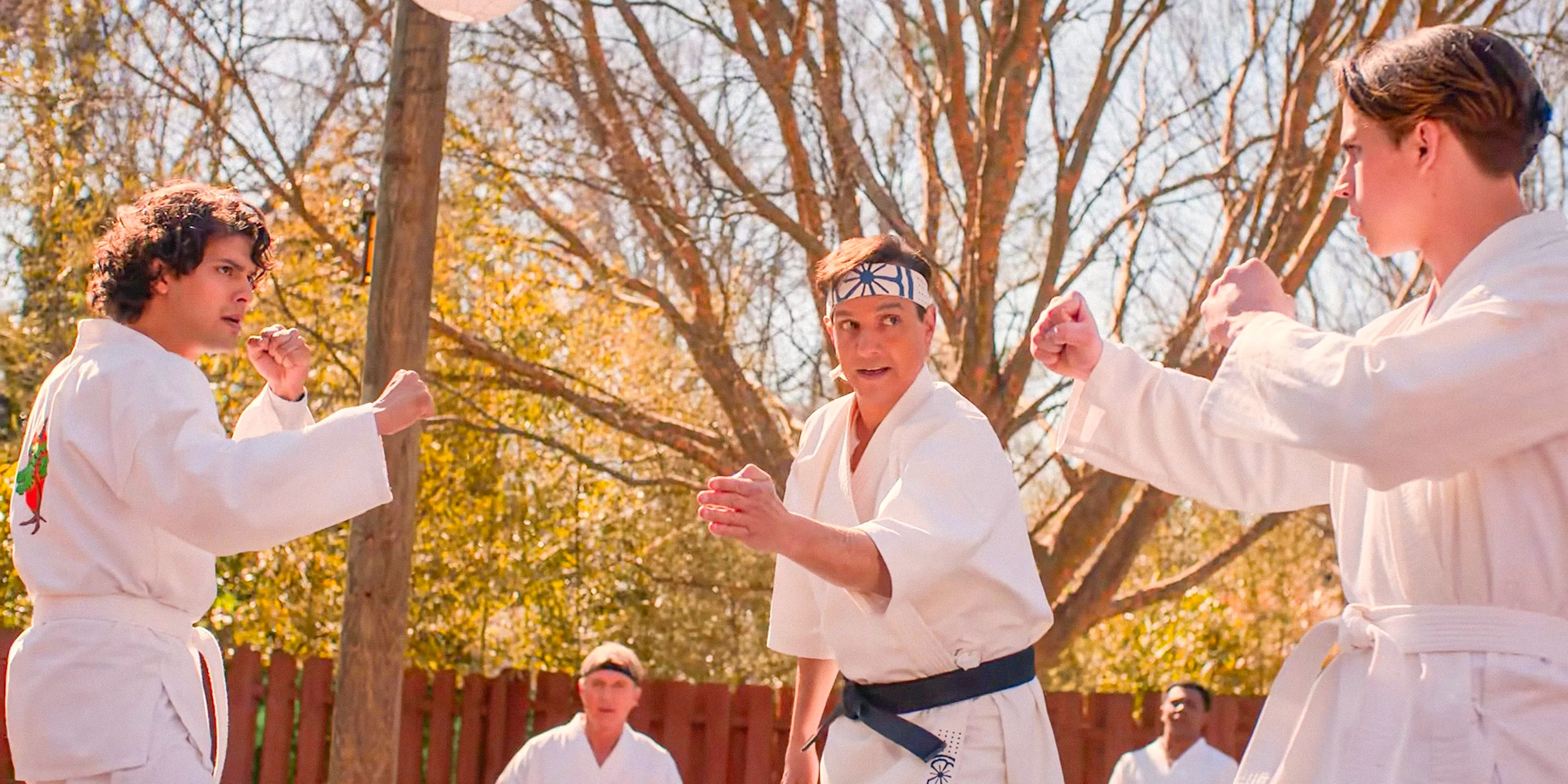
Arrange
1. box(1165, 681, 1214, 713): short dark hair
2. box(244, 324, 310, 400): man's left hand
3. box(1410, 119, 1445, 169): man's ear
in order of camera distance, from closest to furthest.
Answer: box(1410, 119, 1445, 169): man's ear
box(244, 324, 310, 400): man's left hand
box(1165, 681, 1214, 713): short dark hair

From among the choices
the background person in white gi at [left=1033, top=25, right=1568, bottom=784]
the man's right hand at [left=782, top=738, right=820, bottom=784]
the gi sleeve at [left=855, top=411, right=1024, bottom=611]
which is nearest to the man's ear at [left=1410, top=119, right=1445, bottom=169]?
the background person in white gi at [left=1033, top=25, right=1568, bottom=784]

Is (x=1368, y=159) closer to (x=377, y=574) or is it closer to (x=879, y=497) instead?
(x=879, y=497)

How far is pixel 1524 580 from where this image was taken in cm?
204

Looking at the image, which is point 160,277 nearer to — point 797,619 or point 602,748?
point 797,619

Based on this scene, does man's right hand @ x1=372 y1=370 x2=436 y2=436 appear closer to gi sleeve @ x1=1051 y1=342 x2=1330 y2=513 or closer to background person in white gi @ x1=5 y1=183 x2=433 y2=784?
background person in white gi @ x1=5 y1=183 x2=433 y2=784

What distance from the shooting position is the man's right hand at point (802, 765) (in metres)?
3.68

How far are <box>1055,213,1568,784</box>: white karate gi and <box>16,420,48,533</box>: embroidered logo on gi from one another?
7.21 feet

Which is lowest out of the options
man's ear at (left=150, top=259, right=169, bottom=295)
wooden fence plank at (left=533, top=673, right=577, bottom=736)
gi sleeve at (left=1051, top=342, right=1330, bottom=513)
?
wooden fence plank at (left=533, top=673, right=577, bottom=736)

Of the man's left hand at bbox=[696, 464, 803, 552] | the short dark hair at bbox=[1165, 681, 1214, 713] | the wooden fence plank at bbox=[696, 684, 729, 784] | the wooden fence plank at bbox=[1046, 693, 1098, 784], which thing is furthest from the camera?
the wooden fence plank at bbox=[1046, 693, 1098, 784]

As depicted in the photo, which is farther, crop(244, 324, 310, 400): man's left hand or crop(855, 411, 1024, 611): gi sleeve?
crop(244, 324, 310, 400): man's left hand

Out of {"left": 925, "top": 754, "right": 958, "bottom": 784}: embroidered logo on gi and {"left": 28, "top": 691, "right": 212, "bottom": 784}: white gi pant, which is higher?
{"left": 28, "top": 691, "right": 212, "bottom": 784}: white gi pant

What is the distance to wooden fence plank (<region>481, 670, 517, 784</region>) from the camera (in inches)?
334

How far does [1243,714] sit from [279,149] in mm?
6123

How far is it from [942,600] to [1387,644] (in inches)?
47.1
